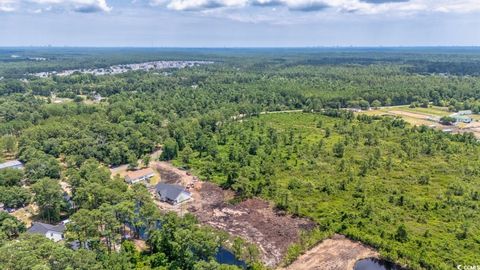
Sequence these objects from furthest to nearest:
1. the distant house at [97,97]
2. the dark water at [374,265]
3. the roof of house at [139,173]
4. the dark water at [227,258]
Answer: the distant house at [97,97], the roof of house at [139,173], the dark water at [227,258], the dark water at [374,265]

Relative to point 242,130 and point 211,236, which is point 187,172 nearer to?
point 242,130

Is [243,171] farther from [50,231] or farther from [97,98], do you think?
[97,98]

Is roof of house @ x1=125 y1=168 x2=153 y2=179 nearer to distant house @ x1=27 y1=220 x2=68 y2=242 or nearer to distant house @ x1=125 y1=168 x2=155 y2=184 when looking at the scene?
distant house @ x1=125 y1=168 x2=155 y2=184

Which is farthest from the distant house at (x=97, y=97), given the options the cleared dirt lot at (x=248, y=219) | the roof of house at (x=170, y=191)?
the roof of house at (x=170, y=191)

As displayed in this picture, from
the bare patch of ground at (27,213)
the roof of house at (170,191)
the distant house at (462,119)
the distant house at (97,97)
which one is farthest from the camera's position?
the distant house at (97,97)

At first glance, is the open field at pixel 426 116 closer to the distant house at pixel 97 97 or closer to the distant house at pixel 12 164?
the distant house at pixel 97 97

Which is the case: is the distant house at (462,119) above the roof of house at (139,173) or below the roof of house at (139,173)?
above

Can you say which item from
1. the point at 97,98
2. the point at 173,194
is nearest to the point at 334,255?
the point at 173,194

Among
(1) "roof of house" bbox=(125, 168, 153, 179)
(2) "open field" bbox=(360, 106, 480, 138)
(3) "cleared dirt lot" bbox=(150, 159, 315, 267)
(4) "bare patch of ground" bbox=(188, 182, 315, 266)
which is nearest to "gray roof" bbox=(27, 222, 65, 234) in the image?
(3) "cleared dirt lot" bbox=(150, 159, 315, 267)
